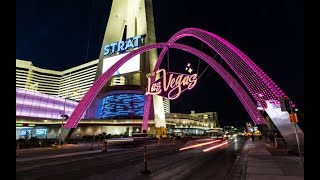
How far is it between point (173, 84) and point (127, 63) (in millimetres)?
45062

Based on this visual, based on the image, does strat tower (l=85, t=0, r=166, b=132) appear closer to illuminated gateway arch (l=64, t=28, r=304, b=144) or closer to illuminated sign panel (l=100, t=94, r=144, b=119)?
illuminated sign panel (l=100, t=94, r=144, b=119)

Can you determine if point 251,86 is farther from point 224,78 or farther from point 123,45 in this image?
point 123,45

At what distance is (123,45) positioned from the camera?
301ft

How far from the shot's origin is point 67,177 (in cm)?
Answer: 1100

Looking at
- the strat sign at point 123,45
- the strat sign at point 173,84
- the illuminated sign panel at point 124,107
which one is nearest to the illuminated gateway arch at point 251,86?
the strat sign at point 173,84

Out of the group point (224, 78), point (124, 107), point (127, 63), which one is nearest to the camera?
point (224, 78)

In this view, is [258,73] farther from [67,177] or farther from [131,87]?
[131,87]

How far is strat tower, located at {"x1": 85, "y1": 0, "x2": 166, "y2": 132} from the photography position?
298 feet

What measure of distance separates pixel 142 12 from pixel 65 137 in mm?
67718

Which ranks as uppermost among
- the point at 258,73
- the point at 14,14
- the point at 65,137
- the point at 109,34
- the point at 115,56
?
the point at 109,34

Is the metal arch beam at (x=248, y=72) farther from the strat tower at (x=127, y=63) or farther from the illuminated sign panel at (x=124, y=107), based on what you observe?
the illuminated sign panel at (x=124, y=107)

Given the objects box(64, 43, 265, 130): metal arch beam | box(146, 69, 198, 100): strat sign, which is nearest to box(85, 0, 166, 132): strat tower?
box(64, 43, 265, 130): metal arch beam

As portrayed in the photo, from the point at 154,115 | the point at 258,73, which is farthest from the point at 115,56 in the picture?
the point at 258,73

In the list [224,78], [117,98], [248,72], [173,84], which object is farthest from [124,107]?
[248,72]
